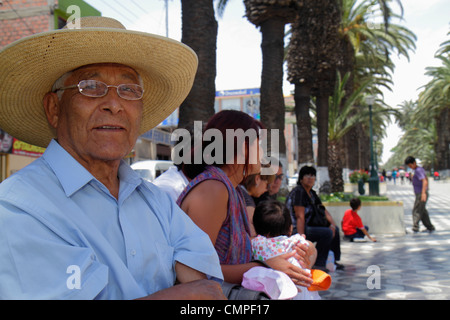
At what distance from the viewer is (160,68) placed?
211cm

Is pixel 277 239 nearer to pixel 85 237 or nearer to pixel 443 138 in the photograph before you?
pixel 85 237

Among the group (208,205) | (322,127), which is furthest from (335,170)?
(208,205)

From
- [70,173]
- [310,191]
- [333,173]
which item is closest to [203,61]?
[310,191]

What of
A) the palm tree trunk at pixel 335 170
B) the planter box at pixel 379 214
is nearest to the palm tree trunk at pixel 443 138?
the palm tree trunk at pixel 335 170

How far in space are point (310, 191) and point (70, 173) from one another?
532 centimetres

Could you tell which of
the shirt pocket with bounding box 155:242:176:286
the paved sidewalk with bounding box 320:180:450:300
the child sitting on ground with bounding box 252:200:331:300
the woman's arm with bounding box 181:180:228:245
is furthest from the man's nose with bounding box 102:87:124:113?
the paved sidewalk with bounding box 320:180:450:300

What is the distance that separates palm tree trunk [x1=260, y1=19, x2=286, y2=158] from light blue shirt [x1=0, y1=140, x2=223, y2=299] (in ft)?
25.2

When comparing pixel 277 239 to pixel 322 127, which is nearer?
pixel 277 239

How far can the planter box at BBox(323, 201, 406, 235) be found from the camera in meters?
11.9

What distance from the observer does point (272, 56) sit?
9219 millimetres

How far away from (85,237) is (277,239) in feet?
6.63

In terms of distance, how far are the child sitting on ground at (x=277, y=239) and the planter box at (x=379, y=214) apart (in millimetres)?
8883

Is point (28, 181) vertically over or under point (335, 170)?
under
